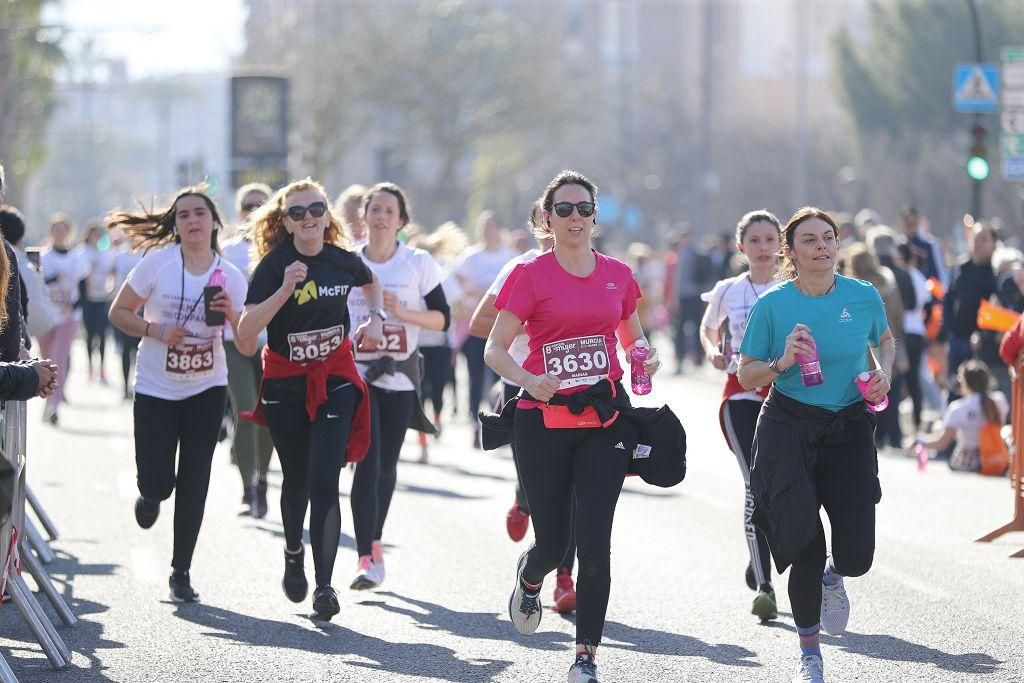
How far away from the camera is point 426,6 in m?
57.4

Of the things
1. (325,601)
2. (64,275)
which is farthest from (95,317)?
(325,601)

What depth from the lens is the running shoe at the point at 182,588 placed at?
873 cm

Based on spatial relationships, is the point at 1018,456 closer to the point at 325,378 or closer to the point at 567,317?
the point at 325,378

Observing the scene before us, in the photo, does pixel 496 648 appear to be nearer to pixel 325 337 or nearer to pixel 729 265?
pixel 325 337

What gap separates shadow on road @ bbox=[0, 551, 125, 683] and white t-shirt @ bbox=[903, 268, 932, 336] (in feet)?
29.5

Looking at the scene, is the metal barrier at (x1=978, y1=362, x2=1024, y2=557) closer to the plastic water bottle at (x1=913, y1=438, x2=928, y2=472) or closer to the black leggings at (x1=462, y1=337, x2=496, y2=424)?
the plastic water bottle at (x1=913, y1=438, x2=928, y2=472)

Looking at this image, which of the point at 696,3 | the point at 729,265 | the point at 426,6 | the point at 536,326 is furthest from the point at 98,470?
the point at 696,3

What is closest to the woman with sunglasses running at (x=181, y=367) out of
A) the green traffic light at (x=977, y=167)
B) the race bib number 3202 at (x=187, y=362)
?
the race bib number 3202 at (x=187, y=362)

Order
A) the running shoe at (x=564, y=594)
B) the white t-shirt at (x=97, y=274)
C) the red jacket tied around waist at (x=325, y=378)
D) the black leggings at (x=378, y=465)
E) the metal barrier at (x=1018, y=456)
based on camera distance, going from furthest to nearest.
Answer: the white t-shirt at (x=97, y=274) → the metal barrier at (x=1018, y=456) → the black leggings at (x=378, y=465) → the running shoe at (x=564, y=594) → the red jacket tied around waist at (x=325, y=378)

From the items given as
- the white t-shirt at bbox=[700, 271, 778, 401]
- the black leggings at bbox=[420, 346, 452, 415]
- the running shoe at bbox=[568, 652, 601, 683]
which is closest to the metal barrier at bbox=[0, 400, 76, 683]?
the running shoe at bbox=[568, 652, 601, 683]

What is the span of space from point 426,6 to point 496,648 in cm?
5110

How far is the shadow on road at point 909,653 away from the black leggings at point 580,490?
4.66 ft

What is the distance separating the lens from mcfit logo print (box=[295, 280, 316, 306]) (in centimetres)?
819

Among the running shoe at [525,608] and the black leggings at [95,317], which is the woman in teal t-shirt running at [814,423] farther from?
the black leggings at [95,317]
